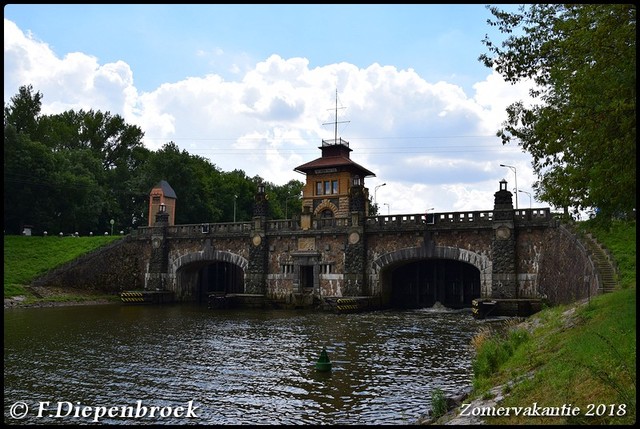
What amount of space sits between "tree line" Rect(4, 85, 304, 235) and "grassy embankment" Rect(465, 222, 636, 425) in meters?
54.7

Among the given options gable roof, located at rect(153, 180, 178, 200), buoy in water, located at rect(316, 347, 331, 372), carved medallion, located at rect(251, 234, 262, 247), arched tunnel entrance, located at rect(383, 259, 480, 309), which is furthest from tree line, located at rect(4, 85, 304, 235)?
buoy in water, located at rect(316, 347, 331, 372)

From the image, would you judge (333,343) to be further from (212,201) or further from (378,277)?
(212,201)

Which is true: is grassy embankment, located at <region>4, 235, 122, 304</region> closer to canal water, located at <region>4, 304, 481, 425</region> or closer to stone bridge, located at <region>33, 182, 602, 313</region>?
stone bridge, located at <region>33, 182, 602, 313</region>

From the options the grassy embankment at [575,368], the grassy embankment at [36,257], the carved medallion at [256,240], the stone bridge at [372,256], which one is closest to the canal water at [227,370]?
the grassy embankment at [575,368]

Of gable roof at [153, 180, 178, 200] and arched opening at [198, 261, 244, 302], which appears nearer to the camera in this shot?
arched opening at [198, 261, 244, 302]

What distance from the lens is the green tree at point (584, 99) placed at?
10586 millimetres

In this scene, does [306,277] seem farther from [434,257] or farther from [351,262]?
[434,257]

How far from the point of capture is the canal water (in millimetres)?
12812

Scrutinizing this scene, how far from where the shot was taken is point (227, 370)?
18.0 meters

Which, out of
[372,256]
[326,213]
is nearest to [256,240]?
[372,256]

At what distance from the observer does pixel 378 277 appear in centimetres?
4131

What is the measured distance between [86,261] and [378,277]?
27.3m

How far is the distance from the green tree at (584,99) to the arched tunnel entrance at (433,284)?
2795cm

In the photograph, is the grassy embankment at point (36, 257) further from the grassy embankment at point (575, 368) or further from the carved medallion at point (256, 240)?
the grassy embankment at point (575, 368)
